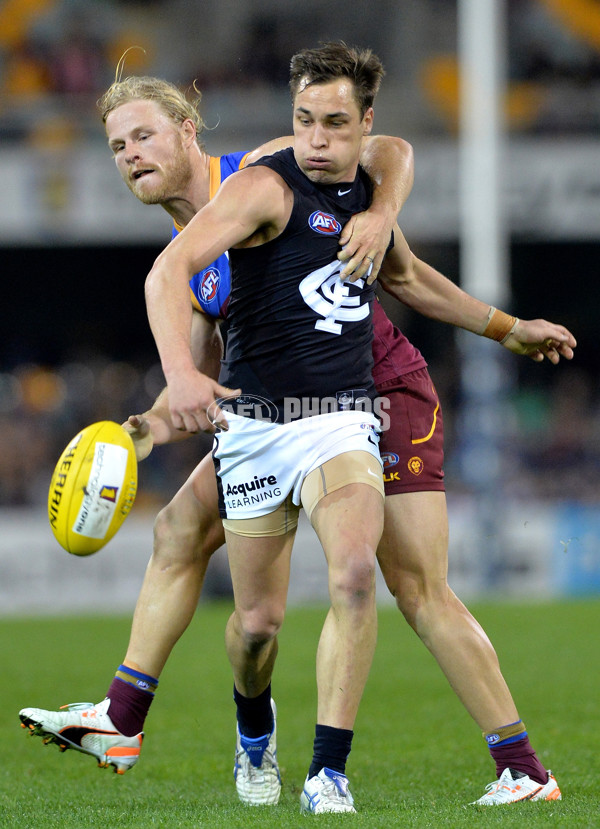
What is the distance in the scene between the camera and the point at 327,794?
11.9 ft

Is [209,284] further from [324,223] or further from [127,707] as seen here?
[127,707]

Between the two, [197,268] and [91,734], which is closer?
[197,268]

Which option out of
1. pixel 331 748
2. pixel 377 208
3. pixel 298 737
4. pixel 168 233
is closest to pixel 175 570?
pixel 331 748

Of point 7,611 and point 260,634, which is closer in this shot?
point 260,634

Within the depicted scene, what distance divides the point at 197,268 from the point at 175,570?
1.36 meters

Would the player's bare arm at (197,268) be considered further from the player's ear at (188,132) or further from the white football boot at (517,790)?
the white football boot at (517,790)

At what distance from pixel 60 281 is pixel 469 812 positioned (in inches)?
686

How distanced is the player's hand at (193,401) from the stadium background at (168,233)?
10024 millimetres

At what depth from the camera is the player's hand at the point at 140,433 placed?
13.7 ft

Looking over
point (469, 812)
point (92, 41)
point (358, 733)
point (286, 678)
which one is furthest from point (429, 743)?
Result: point (92, 41)

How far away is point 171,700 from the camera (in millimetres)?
6902

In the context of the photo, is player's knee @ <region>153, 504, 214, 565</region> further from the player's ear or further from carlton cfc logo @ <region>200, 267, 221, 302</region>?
the player's ear

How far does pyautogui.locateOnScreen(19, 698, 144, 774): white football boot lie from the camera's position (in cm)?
406

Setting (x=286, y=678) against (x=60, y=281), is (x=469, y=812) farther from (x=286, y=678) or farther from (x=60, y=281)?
(x=60, y=281)
